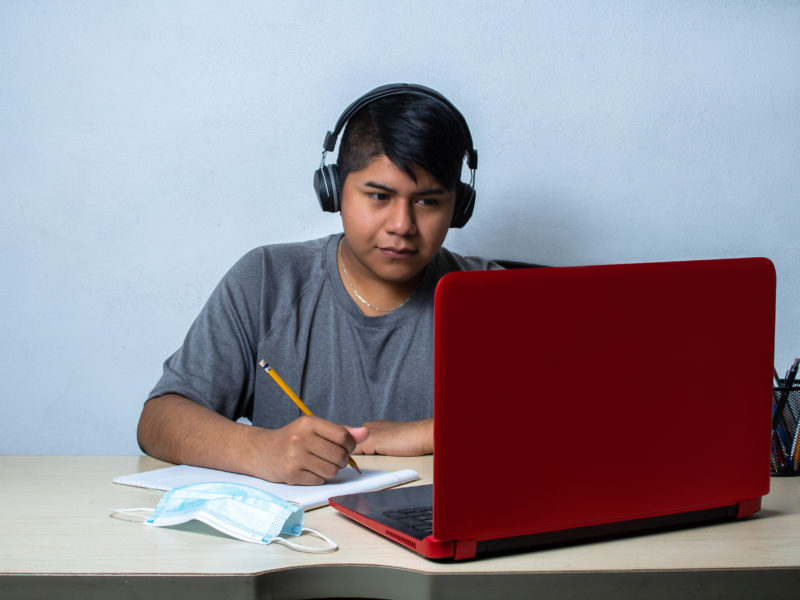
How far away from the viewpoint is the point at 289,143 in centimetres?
191

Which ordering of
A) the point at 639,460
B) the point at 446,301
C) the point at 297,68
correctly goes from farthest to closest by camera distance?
1. the point at 297,68
2. the point at 639,460
3. the point at 446,301

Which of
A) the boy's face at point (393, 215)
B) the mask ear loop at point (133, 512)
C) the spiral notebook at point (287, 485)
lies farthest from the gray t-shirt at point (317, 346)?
the mask ear loop at point (133, 512)

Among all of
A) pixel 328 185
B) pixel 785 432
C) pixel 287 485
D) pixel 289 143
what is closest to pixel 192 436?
pixel 287 485

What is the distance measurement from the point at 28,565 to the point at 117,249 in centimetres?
132

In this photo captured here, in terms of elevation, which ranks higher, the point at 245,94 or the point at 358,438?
the point at 245,94

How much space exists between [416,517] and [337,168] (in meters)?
0.81

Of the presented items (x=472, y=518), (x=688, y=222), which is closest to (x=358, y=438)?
(x=472, y=518)

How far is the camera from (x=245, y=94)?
6.21 ft

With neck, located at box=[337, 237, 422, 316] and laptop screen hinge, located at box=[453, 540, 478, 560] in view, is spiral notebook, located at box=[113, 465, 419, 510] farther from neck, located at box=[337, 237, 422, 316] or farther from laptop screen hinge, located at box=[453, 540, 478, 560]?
neck, located at box=[337, 237, 422, 316]

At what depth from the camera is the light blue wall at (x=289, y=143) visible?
188cm

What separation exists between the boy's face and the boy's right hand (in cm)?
46

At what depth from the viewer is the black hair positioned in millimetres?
1346

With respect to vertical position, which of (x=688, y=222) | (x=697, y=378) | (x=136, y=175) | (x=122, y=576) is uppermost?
(x=136, y=175)

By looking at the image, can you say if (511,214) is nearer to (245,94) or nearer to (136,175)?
(245,94)
